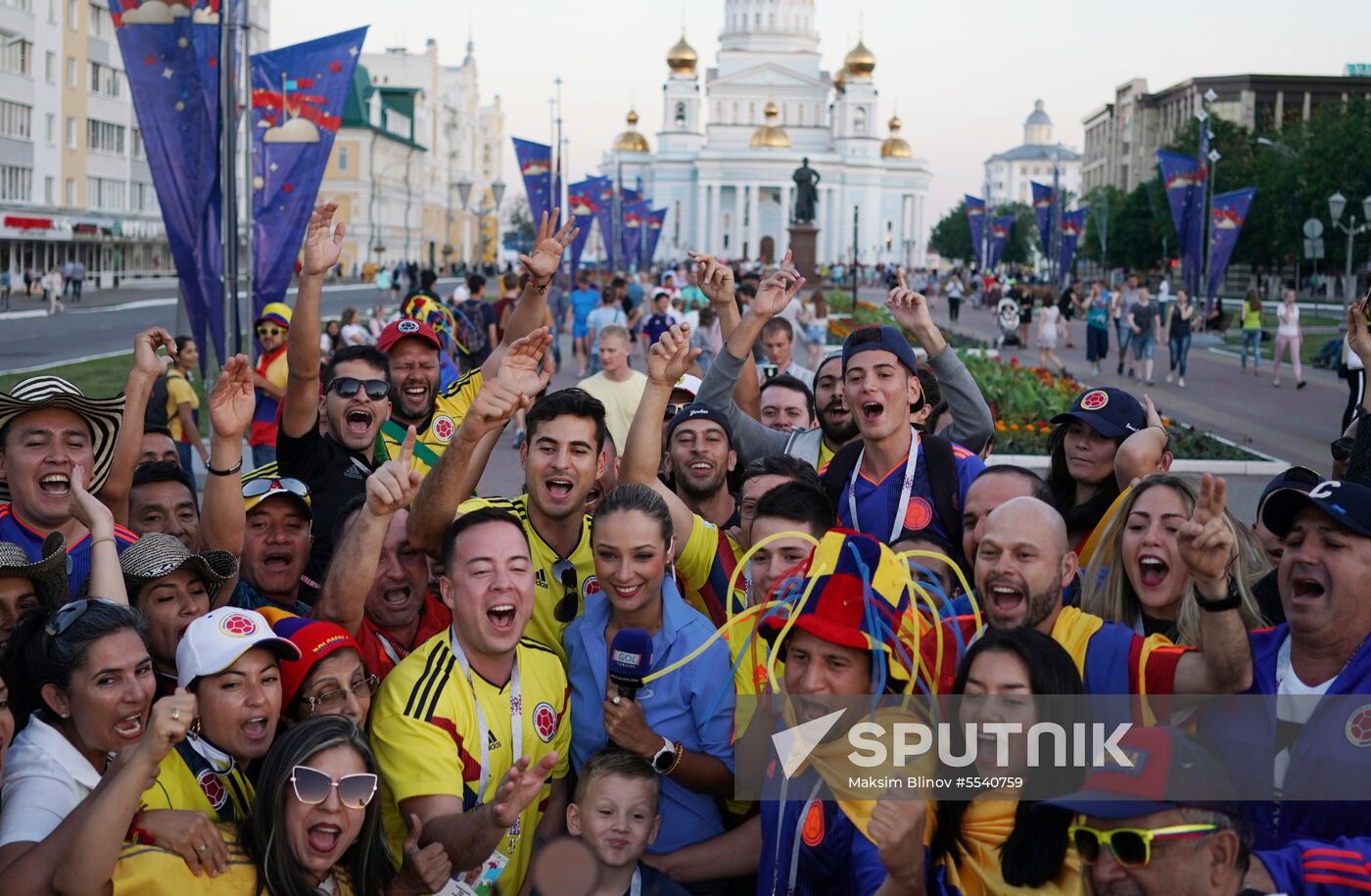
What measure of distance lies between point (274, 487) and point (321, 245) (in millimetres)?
1592

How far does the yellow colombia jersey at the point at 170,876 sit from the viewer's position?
3.54 m

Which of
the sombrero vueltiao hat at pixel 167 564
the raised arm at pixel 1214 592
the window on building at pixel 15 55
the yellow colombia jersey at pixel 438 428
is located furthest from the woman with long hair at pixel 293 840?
the window on building at pixel 15 55

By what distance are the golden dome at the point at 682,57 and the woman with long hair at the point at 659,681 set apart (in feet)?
427

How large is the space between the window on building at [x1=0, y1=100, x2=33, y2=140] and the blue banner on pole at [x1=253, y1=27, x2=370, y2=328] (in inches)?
1968

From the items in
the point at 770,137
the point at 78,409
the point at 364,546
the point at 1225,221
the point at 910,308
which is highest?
the point at 770,137

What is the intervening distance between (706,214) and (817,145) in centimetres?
1512

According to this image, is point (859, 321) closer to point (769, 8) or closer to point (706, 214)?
point (706, 214)

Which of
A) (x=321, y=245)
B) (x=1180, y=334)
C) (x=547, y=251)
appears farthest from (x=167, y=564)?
(x=1180, y=334)

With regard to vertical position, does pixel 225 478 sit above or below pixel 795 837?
above

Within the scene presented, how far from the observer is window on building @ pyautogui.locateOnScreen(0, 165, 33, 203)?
5591 cm

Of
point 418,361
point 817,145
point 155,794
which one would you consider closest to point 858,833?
point 155,794

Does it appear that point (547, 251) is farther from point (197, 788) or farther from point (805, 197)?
point (805, 197)

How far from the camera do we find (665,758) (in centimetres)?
414

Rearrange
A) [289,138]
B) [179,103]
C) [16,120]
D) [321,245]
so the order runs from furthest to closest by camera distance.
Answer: [16,120]
[289,138]
[179,103]
[321,245]
